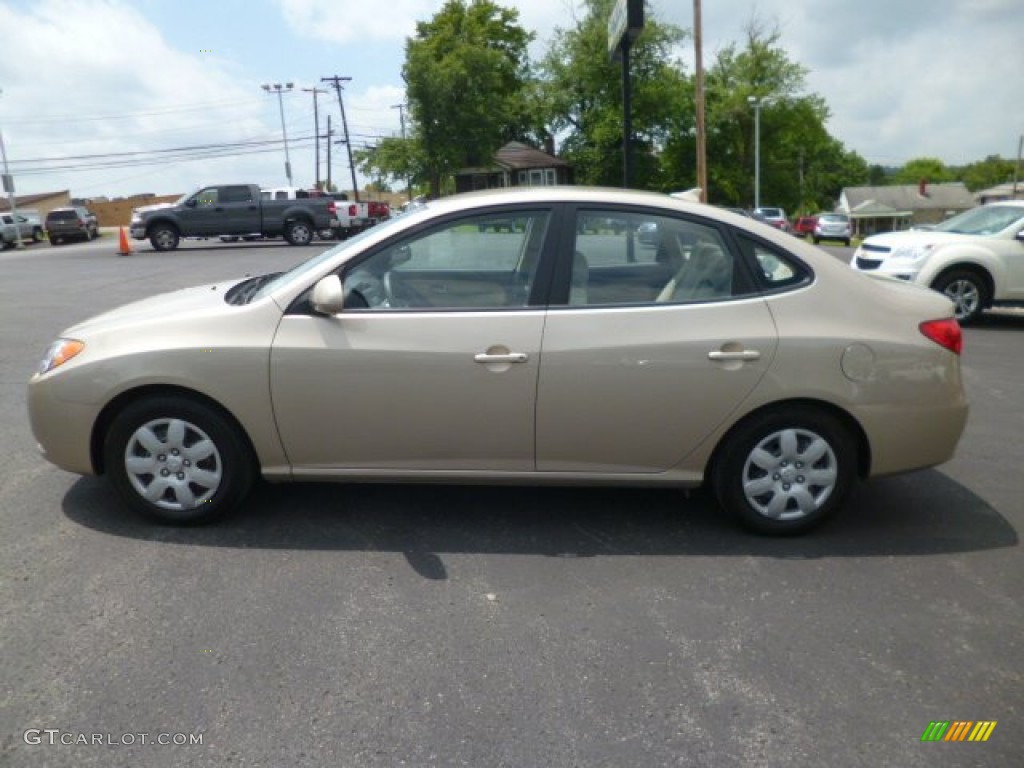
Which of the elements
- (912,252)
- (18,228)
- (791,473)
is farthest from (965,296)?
(18,228)

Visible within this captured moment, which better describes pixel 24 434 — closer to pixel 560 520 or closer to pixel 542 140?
pixel 560 520

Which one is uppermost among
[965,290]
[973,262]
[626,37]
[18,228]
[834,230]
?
[18,228]

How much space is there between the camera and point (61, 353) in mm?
3885

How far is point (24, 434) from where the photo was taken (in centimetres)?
542

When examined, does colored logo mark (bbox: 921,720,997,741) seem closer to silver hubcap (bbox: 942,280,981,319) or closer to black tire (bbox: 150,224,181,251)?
silver hubcap (bbox: 942,280,981,319)

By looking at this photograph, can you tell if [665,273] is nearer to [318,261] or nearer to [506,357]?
[506,357]

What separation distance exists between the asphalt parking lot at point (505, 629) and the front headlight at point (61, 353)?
2.55 ft

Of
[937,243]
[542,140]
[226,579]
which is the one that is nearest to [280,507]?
[226,579]

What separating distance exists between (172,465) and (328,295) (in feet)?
3.79

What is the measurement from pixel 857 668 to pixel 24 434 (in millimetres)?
5225

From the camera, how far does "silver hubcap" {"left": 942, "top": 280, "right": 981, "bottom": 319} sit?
10.3 meters

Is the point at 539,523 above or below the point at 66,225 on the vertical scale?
below

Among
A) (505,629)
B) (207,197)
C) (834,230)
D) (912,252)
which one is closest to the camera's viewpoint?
(505,629)

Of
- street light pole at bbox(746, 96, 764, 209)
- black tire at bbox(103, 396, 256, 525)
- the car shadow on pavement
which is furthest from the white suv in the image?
street light pole at bbox(746, 96, 764, 209)
